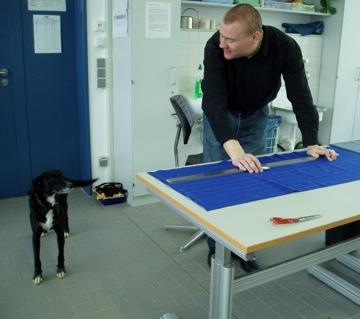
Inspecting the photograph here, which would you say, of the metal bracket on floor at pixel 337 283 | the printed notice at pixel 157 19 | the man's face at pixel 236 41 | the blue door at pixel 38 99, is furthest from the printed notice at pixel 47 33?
the metal bracket on floor at pixel 337 283

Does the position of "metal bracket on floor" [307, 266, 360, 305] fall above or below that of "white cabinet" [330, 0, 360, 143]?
below

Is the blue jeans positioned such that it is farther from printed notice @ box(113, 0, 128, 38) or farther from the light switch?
the light switch

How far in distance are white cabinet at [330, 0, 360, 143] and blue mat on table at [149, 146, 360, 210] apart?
260 centimetres

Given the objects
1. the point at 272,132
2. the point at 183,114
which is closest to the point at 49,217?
the point at 183,114

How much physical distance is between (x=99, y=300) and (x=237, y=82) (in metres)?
1.32

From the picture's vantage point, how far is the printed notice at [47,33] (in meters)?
3.33

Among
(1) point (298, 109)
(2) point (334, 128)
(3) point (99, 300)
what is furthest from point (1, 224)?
(2) point (334, 128)

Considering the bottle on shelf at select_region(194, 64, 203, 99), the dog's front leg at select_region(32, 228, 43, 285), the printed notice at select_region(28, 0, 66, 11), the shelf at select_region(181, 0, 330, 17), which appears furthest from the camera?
the bottle on shelf at select_region(194, 64, 203, 99)

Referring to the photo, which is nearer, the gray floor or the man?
the man

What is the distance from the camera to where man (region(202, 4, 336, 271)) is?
180 cm

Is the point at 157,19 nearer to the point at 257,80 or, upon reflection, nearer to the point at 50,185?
the point at 257,80

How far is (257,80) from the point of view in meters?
2.10

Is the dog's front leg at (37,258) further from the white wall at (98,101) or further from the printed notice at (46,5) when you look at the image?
the printed notice at (46,5)

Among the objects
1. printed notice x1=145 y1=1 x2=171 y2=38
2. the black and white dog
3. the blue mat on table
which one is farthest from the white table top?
printed notice x1=145 y1=1 x2=171 y2=38
